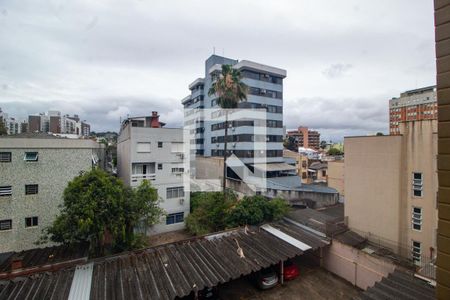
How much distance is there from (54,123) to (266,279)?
50.3 metres

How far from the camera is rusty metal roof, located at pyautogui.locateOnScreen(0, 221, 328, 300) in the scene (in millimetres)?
9898

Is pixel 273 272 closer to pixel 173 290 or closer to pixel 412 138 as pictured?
pixel 173 290

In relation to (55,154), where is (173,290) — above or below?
below

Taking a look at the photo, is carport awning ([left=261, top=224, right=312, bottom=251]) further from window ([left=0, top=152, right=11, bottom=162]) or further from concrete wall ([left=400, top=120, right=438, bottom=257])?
window ([left=0, top=152, right=11, bottom=162])

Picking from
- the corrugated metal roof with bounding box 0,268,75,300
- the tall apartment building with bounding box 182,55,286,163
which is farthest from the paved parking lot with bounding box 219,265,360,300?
the tall apartment building with bounding box 182,55,286,163

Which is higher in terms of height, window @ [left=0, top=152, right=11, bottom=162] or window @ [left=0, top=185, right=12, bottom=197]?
window @ [left=0, top=152, right=11, bottom=162]

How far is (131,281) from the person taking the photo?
34.7 feet

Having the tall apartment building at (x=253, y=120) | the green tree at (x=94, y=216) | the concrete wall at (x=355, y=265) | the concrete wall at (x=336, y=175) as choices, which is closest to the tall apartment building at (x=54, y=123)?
the tall apartment building at (x=253, y=120)

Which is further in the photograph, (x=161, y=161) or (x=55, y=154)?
(x=161, y=161)

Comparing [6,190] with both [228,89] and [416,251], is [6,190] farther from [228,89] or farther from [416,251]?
[416,251]

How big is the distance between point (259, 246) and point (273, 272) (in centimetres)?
177

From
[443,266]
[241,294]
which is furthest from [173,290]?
[443,266]

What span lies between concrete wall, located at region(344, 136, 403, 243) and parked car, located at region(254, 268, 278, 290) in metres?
8.28

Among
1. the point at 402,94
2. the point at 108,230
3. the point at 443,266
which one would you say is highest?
the point at 402,94
